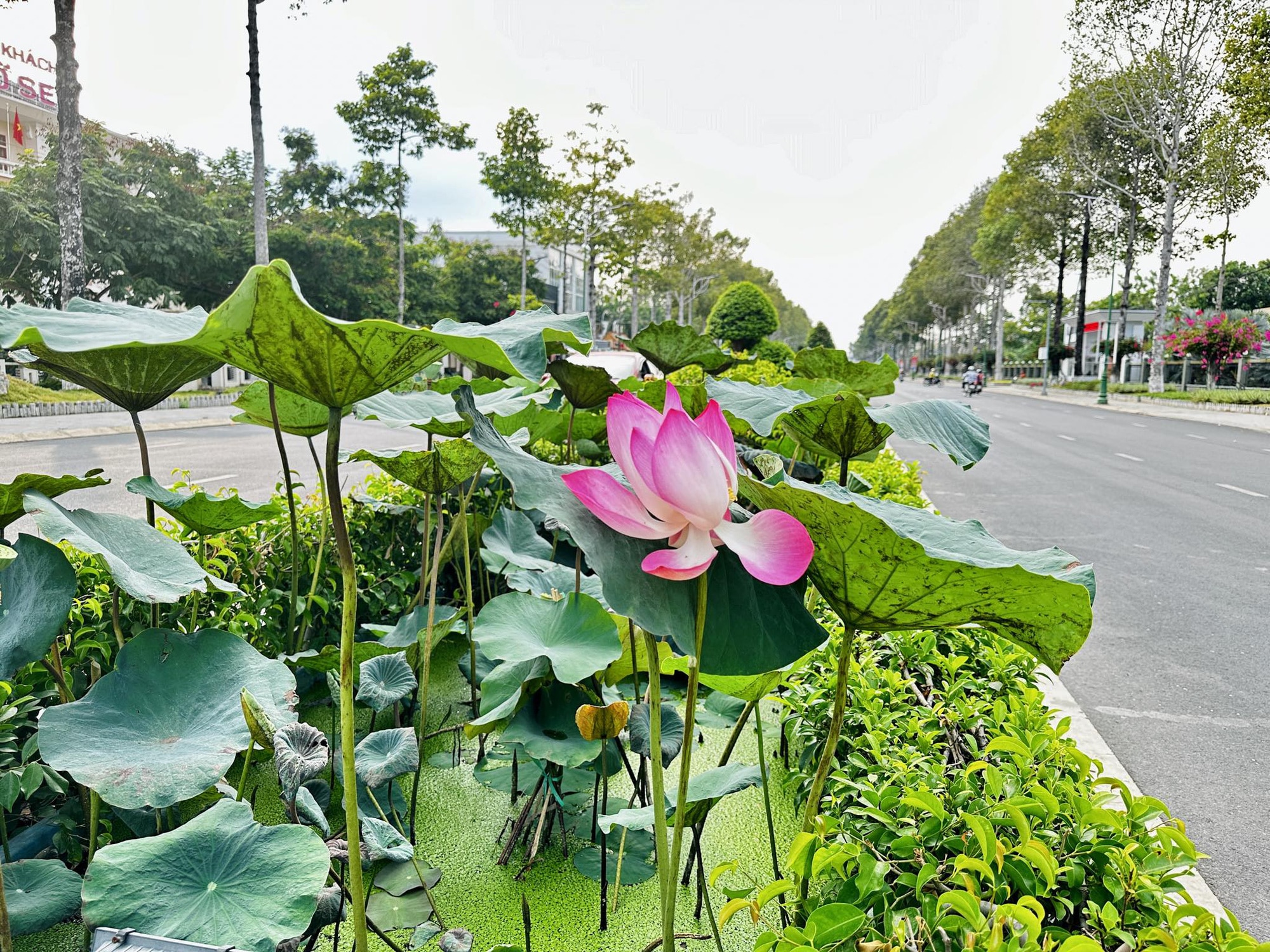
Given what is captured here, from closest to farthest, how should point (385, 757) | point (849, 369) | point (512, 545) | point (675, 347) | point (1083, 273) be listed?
1. point (385, 757)
2. point (512, 545)
3. point (849, 369)
4. point (675, 347)
5. point (1083, 273)

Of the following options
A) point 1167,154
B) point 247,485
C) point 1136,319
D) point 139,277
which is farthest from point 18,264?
point 1136,319

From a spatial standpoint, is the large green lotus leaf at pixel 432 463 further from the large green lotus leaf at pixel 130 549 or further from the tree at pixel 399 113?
the tree at pixel 399 113

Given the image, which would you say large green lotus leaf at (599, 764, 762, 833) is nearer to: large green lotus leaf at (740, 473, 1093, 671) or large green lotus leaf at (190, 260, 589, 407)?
large green lotus leaf at (740, 473, 1093, 671)

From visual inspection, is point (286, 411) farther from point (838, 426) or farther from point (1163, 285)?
point (1163, 285)

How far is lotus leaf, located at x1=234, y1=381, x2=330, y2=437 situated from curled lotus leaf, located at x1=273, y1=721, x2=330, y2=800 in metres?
0.74

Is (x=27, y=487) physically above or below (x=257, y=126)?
Result: below

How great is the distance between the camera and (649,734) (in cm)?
138

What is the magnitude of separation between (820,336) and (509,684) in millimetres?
48764

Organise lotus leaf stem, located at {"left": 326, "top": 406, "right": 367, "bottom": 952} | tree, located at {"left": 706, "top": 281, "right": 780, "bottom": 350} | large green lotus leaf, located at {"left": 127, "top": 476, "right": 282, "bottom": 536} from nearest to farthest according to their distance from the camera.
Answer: lotus leaf stem, located at {"left": 326, "top": 406, "right": 367, "bottom": 952} < large green lotus leaf, located at {"left": 127, "top": 476, "right": 282, "bottom": 536} < tree, located at {"left": 706, "top": 281, "right": 780, "bottom": 350}

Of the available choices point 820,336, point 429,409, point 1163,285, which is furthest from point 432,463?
point 820,336

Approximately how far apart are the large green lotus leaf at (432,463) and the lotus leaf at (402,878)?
2.50ft

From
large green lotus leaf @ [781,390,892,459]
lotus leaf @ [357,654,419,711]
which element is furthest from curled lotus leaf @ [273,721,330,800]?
large green lotus leaf @ [781,390,892,459]

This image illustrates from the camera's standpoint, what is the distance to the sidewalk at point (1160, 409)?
16453mm

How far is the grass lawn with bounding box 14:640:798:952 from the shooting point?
145 cm
